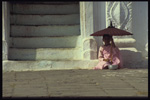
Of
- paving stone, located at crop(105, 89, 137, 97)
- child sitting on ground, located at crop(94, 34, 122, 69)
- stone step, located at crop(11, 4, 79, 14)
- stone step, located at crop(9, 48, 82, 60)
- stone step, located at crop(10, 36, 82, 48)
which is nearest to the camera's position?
paving stone, located at crop(105, 89, 137, 97)

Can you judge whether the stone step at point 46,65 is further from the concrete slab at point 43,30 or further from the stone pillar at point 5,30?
the concrete slab at point 43,30

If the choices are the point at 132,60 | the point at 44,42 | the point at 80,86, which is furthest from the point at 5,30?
the point at 80,86

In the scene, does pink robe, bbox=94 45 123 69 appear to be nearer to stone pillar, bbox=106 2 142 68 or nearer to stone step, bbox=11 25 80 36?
stone pillar, bbox=106 2 142 68

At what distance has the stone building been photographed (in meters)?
7.98

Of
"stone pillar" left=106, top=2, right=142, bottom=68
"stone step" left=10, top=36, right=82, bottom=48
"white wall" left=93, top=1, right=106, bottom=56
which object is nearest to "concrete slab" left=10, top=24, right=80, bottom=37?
"stone step" left=10, top=36, right=82, bottom=48

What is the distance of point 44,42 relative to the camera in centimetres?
860

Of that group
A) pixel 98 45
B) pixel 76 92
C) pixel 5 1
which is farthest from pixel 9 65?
pixel 76 92

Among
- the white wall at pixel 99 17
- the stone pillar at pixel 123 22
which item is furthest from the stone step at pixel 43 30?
the stone pillar at pixel 123 22

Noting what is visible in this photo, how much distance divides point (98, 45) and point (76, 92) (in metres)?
3.88

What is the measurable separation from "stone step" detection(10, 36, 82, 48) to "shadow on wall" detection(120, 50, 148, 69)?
1317 millimetres

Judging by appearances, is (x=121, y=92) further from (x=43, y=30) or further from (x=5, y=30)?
(x=43, y=30)

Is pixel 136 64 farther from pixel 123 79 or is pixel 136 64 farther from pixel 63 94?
pixel 63 94

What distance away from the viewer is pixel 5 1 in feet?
26.9

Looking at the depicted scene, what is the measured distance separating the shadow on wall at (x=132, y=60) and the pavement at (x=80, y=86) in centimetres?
174
